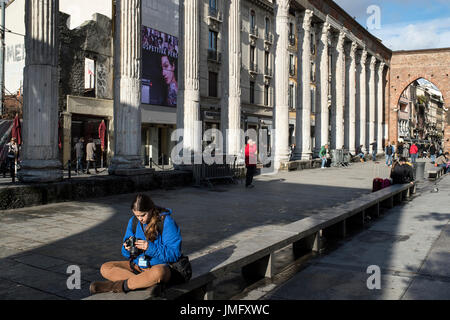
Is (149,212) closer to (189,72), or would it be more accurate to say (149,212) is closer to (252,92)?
(189,72)

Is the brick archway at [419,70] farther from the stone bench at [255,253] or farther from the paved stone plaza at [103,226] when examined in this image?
the stone bench at [255,253]

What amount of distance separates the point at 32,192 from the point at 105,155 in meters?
15.6

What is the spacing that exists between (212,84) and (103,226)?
76.4ft

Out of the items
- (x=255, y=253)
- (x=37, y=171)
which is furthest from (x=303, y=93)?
(x=255, y=253)

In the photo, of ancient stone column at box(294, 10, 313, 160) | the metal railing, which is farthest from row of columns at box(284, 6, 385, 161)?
the metal railing

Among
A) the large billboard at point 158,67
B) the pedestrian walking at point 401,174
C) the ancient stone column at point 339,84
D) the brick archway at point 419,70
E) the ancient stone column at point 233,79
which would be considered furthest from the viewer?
the brick archway at point 419,70

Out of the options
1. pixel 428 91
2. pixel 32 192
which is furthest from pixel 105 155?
pixel 428 91

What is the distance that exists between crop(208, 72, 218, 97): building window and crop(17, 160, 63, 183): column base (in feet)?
67.0

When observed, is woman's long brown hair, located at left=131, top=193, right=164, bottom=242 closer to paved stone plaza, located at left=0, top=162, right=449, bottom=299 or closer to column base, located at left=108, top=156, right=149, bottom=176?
paved stone plaza, located at left=0, top=162, right=449, bottom=299

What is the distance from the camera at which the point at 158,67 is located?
25.8m

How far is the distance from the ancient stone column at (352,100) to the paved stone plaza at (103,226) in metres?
19.0

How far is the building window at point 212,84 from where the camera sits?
96.3 ft

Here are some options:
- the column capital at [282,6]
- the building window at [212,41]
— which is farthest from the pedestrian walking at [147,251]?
the building window at [212,41]

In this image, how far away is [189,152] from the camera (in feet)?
47.3
